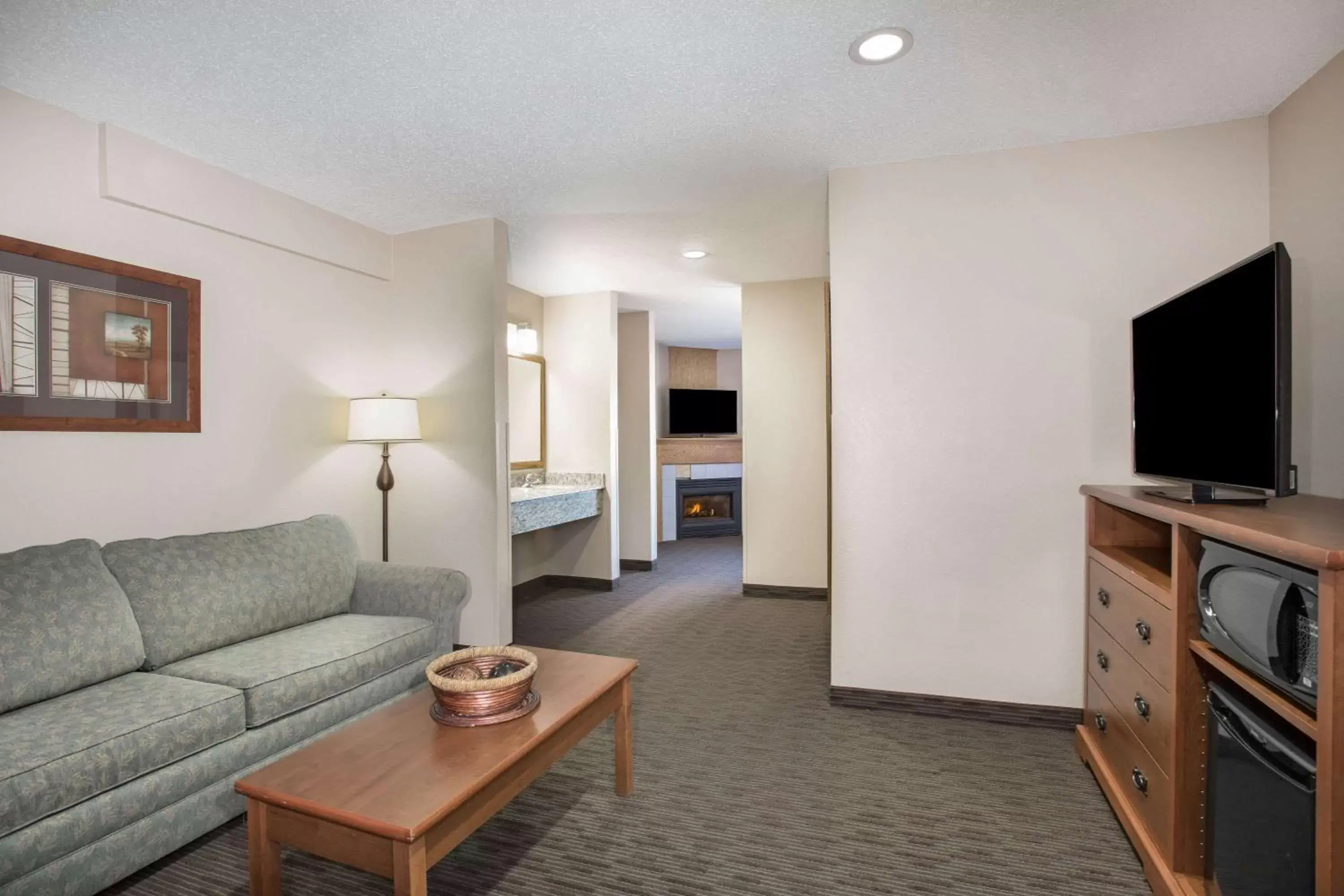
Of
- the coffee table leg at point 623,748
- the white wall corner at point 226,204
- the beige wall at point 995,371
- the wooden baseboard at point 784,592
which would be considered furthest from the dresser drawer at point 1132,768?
the white wall corner at point 226,204

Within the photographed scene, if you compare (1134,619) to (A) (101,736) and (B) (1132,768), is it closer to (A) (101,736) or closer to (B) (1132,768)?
(B) (1132,768)

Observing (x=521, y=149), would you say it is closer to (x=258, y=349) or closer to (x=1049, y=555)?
(x=258, y=349)

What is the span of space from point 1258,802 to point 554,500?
391 centimetres

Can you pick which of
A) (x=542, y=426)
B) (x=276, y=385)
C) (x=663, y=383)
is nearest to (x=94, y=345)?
(x=276, y=385)

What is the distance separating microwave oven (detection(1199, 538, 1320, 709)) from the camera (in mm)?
1238

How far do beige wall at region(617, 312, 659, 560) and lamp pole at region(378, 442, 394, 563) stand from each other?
254cm

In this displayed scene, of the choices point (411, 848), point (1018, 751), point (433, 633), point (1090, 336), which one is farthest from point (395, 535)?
point (1090, 336)

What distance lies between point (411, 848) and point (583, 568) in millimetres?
4258

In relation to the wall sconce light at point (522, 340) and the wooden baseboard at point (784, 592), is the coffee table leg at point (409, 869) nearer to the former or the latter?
the wooden baseboard at point (784, 592)

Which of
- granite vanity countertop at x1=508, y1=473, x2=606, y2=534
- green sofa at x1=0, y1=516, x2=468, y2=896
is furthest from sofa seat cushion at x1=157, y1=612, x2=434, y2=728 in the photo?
granite vanity countertop at x1=508, y1=473, x2=606, y2=534

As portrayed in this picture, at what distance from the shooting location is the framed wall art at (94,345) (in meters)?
2.34

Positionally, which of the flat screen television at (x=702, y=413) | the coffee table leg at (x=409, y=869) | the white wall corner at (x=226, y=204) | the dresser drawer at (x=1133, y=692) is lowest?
the coffee table leg at (x=409, y=869)

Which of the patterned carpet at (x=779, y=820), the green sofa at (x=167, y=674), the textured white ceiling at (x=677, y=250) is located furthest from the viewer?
the textured white ceiling at (x=677, y=250)

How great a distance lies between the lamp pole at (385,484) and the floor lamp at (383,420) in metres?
0.19
